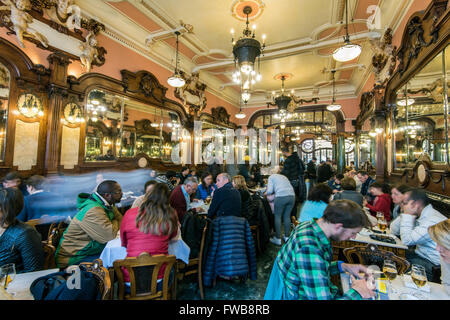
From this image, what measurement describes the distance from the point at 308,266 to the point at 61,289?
1394mm

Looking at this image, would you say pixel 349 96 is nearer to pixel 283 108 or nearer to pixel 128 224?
pixel 283 108

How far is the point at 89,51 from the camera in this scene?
4180 mm

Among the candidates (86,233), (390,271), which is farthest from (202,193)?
(390,271)

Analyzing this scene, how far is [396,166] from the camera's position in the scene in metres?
4.20

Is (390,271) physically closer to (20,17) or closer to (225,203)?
(225,203)

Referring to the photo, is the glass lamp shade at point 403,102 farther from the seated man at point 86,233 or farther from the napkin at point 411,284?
the seated man at point 86,233

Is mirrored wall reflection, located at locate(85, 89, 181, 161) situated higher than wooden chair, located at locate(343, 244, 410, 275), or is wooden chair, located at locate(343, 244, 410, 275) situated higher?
mirrored wall reflection, located at locate(85, 89, 181, 161)

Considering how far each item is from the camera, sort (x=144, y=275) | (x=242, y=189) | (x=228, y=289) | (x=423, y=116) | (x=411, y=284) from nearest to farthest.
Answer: (x=411, y=284)
(x=144, y=275)
(x=228, y=289)
(x=423, y=116)
(x=242, y=189)

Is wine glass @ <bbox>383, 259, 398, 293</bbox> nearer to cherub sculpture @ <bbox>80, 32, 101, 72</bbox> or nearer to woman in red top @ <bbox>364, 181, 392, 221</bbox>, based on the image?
woman in red top @ <bbox>364, 181, 392, 221</bbox>

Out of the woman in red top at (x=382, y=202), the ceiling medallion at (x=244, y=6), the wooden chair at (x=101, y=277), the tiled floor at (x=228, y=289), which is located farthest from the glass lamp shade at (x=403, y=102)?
the wooden chair at (x=101, y=277)

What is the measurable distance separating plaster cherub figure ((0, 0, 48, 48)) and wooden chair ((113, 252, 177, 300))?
4154mm

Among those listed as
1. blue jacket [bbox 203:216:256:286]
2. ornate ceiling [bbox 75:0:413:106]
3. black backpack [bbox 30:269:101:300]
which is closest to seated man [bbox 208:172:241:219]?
blue jacket [bbox 203:216:256:286]

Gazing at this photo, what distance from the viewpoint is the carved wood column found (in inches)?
146

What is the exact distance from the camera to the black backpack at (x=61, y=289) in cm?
112
